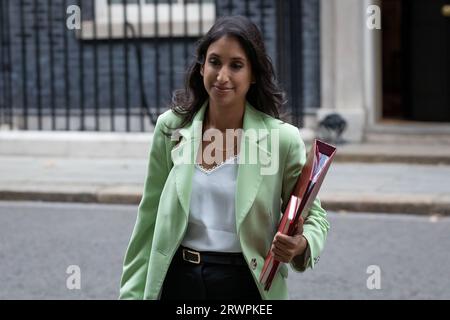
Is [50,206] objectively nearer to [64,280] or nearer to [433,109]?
[64,280]

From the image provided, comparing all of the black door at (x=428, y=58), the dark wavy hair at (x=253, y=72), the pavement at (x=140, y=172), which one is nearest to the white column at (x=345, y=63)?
the pavement at (x=140, y=172)

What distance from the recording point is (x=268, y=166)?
3.13 meters

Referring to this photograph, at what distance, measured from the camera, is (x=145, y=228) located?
3.29m

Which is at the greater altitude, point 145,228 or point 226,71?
point 226,71

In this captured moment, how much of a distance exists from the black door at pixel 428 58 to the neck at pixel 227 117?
10495 mm

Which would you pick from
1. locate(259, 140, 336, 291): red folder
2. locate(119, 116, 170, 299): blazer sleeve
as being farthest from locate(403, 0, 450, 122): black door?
locate(259, 140, 336, 291): red folder

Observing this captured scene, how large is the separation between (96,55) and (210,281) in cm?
1037

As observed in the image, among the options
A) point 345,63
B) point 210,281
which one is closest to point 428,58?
point 345,63

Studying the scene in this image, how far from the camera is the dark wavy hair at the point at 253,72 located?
312 cm

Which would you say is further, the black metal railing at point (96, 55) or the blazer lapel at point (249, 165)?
the black metal railing at point (96, 55)

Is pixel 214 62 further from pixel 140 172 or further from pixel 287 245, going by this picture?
pixel 140 172

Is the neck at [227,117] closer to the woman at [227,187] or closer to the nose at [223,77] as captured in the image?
the woman at [227,187]

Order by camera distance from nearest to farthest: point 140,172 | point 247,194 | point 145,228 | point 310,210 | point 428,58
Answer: point 247,194 < point 310,210 < point 145,228 < point 140,172 < point 428,58

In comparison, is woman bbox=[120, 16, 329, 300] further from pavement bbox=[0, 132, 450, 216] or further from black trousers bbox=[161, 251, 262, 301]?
pavement bbox=[0, 132, 450, 216]
